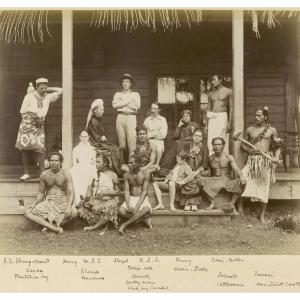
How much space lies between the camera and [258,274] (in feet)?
22.4

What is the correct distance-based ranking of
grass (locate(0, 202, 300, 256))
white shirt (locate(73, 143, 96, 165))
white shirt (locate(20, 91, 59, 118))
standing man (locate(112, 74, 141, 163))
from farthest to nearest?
standing man (locate(112, 74, 141, 163))
white shirt (locate(20, 91, 59, 118))
white shirt (locate(73, 143, 96, 165))
grass (locate(0, 202, 300, 256))

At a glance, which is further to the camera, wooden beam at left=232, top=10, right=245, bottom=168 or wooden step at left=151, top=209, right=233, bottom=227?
wooden beam at left=232, top=10, right=245, bottom=168

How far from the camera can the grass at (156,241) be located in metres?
7.02

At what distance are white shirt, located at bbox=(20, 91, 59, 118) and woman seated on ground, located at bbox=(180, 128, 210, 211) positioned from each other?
2050 millimetres

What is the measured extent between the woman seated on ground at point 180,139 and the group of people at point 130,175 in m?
0.12

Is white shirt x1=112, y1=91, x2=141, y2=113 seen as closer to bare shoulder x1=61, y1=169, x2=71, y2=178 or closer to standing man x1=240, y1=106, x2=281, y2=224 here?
bare shoulder x1=61, y1=169, x2=71, y2=178

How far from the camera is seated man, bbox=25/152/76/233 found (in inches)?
295

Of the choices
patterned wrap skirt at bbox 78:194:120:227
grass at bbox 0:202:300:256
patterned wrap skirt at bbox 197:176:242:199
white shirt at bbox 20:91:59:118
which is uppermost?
white shirt at bbox 20:91:59:118

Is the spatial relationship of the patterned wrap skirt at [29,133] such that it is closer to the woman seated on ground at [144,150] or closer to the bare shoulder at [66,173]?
the bare shoulder at [66,173]

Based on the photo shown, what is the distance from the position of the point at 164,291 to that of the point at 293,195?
2.45 meters

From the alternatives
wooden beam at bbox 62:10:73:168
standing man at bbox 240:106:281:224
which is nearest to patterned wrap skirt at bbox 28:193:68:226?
wooden beam at bbox 62:10:73:168

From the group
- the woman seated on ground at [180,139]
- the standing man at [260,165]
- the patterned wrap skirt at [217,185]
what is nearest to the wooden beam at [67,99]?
the woman seated on ground at [180,139]
